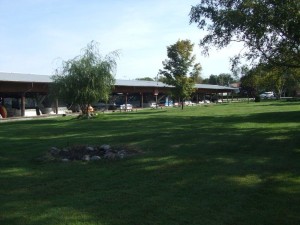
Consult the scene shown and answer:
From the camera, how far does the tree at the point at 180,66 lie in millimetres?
47688

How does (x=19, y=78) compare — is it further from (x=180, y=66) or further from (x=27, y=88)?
(x=180, y=66)

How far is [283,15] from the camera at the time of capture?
15.4 meters

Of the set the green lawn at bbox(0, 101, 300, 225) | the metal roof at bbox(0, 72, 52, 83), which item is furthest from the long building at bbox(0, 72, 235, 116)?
the green lawn at bbox(0, 101, 300, 225)

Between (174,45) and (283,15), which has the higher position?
(174,45)

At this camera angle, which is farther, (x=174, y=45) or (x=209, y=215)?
(x=174, y=45)

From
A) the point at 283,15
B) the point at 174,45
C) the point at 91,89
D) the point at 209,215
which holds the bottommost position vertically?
the point at 209,215

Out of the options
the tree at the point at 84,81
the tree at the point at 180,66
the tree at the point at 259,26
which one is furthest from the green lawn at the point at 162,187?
the tree at the point at 180,66

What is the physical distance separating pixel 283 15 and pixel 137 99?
60343 millimetres

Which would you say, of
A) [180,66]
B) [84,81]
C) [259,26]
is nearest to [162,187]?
[259,26]

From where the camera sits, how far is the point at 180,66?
158ft

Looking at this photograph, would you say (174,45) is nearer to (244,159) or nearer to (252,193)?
(244,159)

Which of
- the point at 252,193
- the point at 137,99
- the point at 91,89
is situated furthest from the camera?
the point at 137,99

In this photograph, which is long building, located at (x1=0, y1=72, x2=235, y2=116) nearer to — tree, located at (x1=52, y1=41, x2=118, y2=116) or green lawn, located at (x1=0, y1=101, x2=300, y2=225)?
tree, located at (x1=52, y1=41, x2=118, y2=116)

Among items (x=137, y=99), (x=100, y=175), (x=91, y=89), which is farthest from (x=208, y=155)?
(x=137, y=99)
